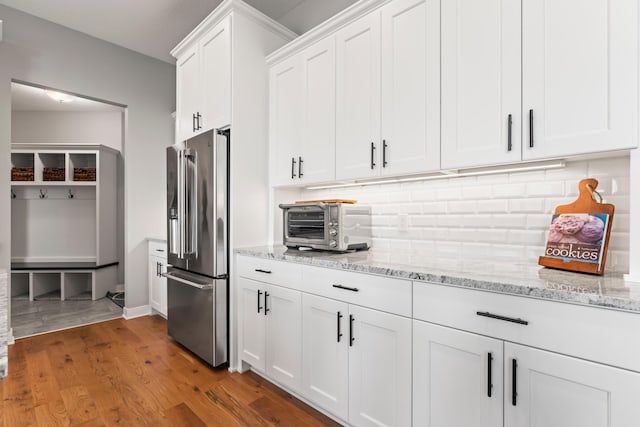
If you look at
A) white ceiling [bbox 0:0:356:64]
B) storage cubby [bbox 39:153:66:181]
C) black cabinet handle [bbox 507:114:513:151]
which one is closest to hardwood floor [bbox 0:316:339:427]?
black cabinet handle [bbox 507:114:513:151]

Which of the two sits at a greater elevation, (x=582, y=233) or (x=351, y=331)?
(x=582, y=233)

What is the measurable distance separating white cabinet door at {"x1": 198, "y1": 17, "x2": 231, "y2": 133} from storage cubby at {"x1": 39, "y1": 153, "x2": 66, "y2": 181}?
3.27 m

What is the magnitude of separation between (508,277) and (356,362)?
2.78 ft

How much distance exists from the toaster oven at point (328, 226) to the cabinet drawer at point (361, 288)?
287mm

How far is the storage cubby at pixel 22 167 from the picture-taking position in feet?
15.1

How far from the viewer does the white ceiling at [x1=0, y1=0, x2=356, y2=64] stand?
9.73 ft

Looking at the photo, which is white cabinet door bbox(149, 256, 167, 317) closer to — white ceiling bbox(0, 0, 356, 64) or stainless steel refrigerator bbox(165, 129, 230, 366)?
stainless steel refrigerator bbox(165, 129, 230, 366)

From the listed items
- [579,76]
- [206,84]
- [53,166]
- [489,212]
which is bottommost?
[489,212]

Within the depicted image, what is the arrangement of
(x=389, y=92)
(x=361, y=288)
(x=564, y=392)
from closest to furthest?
(x=564, y=392), (x=361, y=288), (x=389, y=92)

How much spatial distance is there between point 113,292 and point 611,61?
19.0 ft

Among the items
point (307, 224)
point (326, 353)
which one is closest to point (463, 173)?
point (307, 224)

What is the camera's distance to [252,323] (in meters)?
2.34

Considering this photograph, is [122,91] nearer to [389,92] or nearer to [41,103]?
[41,103]

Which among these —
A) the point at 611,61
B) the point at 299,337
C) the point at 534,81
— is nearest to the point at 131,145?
the point at 299,337
